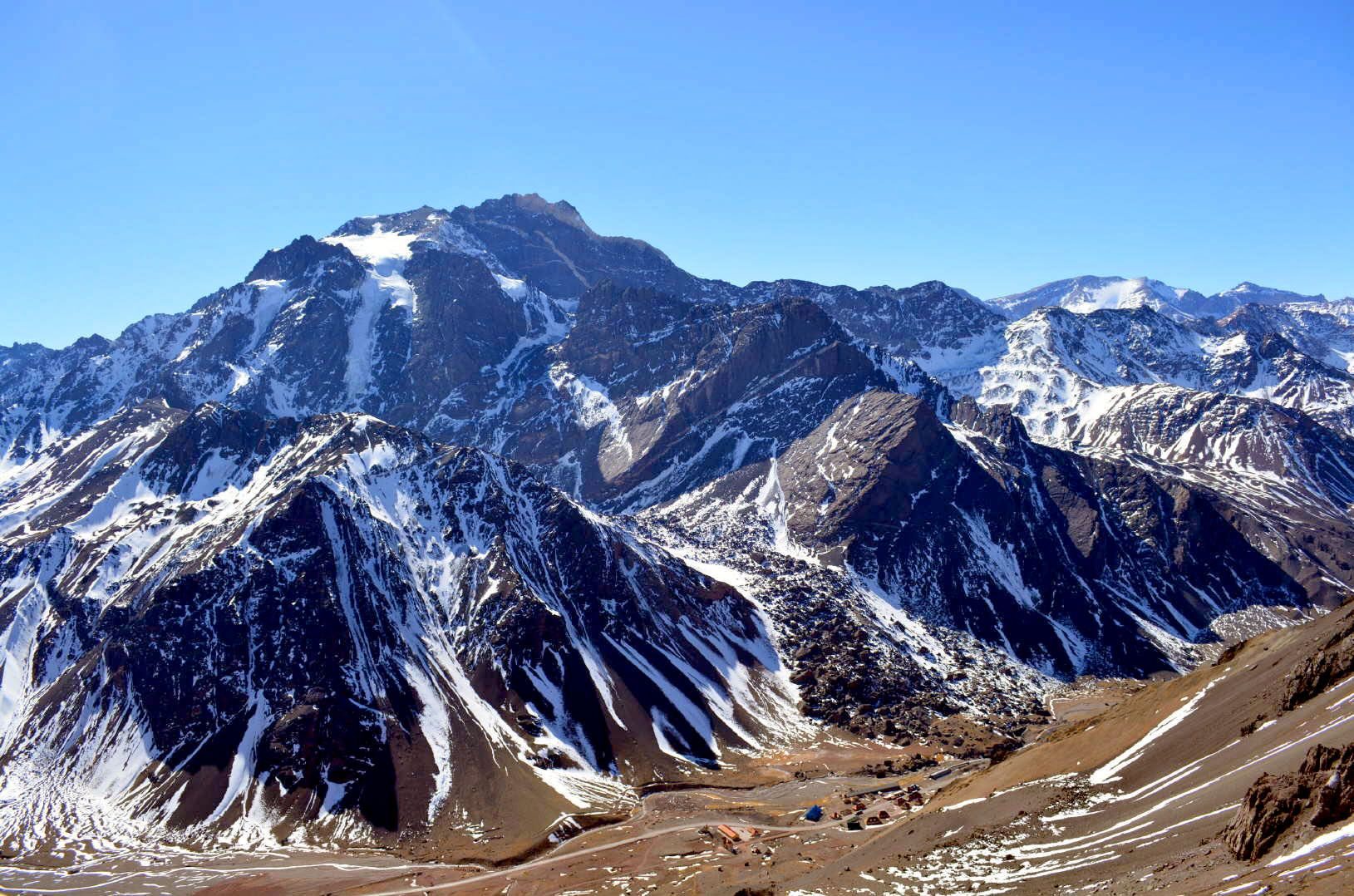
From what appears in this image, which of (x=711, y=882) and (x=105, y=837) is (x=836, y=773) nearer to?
(x=711, y=882)

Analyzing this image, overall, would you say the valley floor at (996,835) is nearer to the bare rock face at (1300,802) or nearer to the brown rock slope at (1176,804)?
the brown rock slope at (1176,804)

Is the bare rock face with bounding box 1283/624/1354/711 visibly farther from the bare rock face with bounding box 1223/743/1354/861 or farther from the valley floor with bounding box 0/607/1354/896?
the bare rock face with bounding box 1223/743/1354/861

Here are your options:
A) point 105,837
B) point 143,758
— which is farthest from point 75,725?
point 105,837

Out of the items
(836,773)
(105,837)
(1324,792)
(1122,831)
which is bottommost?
(836,773)

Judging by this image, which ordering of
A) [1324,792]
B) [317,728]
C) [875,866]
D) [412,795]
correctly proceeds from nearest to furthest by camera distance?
[1324,792], [875,866], [412,795], [317,728]

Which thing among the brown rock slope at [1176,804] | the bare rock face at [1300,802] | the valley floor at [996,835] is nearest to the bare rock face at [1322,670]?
the brown rock slope at [1176,804]

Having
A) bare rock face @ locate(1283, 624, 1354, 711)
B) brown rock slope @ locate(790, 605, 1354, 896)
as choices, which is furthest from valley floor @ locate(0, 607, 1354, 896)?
bare rock face @ locate(1283, 624, 1354, 711)

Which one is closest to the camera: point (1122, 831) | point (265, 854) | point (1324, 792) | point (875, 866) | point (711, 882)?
point (1324, 792)

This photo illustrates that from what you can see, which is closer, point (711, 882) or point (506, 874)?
point (711, 882)

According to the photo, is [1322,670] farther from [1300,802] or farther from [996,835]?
[996,835]

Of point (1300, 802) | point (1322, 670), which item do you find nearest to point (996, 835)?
point (1322, 670)
